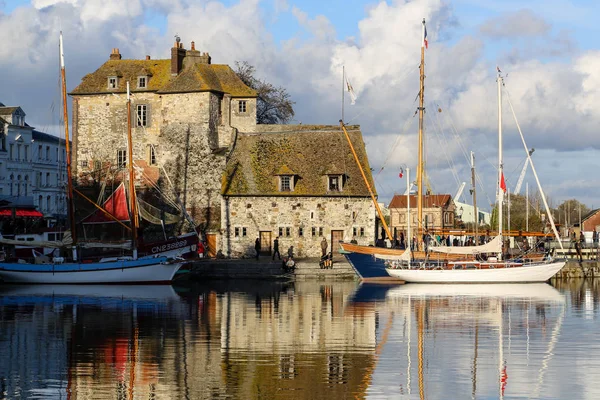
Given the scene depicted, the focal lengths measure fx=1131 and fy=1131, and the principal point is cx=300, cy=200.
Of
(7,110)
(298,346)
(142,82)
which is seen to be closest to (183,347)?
(298,346)

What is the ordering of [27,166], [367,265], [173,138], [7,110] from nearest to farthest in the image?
[367,265], [173,138], [7,110], [27,166]

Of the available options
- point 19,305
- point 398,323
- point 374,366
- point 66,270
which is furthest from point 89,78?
point 374,366

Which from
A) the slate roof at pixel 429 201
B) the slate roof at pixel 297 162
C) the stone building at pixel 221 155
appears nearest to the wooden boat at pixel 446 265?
the stone building at pixel 221 155

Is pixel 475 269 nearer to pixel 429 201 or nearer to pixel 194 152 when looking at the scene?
pixel 194 152

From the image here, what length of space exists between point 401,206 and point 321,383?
4525 inches

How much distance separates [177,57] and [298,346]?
55.3 meters

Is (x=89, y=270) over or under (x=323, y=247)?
under

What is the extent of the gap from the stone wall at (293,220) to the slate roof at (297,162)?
0.58 m

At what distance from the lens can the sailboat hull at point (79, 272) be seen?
64.6 metres

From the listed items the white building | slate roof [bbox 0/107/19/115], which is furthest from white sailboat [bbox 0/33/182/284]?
slate roof [bbox 0/107/19/115]

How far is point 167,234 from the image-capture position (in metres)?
79.1

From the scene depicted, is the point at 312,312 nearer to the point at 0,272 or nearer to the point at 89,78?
the point at 0,272

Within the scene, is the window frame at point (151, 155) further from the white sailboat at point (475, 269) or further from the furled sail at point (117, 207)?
the white sailboat at point (475, 269)

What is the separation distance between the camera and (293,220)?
76.9 metres
